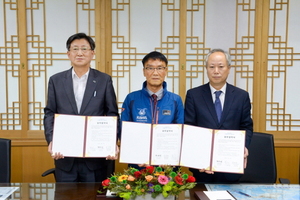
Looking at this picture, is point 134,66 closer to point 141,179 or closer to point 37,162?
point 37,162

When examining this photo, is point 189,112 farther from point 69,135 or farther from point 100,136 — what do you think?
point 69,135

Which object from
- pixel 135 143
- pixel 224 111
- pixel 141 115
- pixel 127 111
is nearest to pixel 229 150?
pixel 224 111

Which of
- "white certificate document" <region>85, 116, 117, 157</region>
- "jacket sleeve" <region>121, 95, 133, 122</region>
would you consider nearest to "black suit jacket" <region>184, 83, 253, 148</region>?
"jacket sleeve" <region>121, 95, 133, 122</region>

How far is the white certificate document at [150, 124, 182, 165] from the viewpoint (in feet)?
5.81

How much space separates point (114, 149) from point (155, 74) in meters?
0.60

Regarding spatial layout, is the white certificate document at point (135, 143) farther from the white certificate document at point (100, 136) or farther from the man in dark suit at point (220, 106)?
the man in dark suit at point (220, 106)

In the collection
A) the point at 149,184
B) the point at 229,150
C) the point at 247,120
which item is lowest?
the point at 149,184

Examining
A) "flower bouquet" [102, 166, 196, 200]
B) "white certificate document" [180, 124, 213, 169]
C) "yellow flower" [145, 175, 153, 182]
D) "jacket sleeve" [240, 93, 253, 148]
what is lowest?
"flower bouquet" [102, 166, 196, 200]

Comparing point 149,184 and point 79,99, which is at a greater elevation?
point 79,99

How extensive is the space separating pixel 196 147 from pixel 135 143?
0.38 m

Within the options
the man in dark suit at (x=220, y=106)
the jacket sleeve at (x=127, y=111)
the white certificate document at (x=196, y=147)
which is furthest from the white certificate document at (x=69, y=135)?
the man in dark suit at (x=220, y=106)

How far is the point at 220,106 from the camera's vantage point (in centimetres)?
205

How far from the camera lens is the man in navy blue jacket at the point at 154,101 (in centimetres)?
206

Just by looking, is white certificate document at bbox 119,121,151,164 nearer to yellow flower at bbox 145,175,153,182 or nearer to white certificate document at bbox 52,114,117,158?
white certificate document at bbox 52,114,117,158
